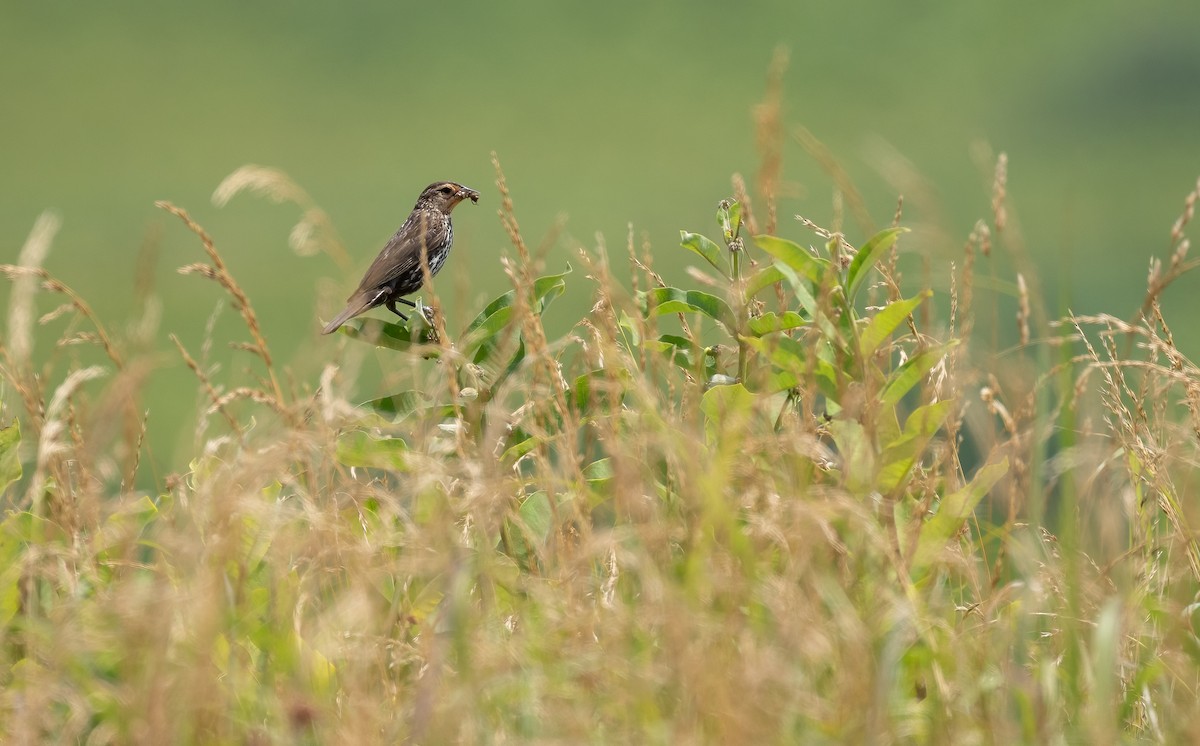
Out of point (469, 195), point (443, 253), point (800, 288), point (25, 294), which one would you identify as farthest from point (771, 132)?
point (443, 253)

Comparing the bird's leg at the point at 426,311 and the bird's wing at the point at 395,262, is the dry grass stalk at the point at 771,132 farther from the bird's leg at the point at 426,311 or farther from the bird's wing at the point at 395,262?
the bird's wing at the point at 395,262

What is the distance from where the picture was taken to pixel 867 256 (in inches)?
99.7

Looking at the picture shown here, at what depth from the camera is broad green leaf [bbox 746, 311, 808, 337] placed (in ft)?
8.34

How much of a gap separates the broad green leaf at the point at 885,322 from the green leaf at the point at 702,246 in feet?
1.28

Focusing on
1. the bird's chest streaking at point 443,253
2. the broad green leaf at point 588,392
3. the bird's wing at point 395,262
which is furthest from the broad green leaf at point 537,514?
the bird's chest streaking at point 443,253

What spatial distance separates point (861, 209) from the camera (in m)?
2.16

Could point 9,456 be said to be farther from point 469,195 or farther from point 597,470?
point 469,195

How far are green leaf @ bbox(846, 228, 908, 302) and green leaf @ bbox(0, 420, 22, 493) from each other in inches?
71.1

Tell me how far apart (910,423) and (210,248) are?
1436 mm

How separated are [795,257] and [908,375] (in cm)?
33

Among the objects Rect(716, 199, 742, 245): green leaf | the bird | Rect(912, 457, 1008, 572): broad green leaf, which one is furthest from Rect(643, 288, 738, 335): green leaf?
the bird

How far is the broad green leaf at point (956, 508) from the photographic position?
2.34m

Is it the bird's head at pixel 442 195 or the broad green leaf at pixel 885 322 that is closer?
the broad green leaf at pixel 885 322

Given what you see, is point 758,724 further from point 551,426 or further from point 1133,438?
point 1133,438
